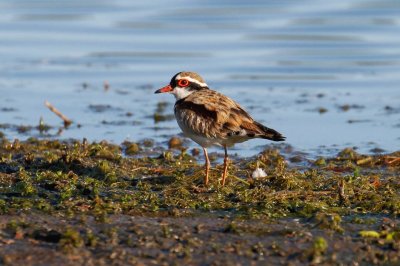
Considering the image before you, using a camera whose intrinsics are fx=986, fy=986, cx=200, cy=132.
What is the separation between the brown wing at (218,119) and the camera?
828 centimetres

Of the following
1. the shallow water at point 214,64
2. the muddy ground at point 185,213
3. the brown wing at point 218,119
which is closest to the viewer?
the muddy ground at point 185,213

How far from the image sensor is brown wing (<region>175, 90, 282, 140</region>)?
27.2ft

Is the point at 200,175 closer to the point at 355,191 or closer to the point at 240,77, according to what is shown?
the point at 355,191

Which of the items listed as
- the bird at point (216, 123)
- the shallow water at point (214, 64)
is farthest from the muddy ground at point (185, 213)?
the shallow water at point (214, 64)

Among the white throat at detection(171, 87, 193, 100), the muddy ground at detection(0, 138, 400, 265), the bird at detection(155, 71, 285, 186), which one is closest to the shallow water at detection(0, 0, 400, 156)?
the white throat at detection(171, 87, 193, 100)

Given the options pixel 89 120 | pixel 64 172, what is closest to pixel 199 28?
pixel 89 120

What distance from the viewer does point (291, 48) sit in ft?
63.3

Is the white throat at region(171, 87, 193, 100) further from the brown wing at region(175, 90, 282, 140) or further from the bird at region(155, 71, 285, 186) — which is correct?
the brown wing at region(175, 90, 282, 140)

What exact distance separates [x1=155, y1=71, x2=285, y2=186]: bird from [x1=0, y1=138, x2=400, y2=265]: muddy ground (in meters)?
0.37

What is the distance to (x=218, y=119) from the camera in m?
8.34

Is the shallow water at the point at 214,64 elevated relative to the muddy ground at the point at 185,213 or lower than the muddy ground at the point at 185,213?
elevated

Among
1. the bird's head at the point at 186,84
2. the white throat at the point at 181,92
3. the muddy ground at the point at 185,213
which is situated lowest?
the muddy ground at the point at 185,213

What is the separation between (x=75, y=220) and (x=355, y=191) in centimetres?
249

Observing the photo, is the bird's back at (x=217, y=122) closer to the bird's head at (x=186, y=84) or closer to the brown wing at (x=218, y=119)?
the brown wing at (x=218, y=119)
